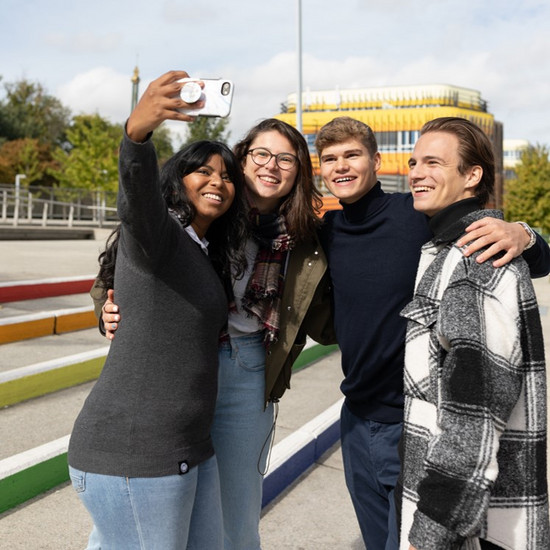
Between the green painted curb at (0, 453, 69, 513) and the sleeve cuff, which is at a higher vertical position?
the sleeve cuff

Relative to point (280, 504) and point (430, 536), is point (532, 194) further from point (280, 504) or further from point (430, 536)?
point (430, 536)

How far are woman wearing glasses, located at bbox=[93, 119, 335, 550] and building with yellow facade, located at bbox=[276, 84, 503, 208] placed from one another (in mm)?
64569

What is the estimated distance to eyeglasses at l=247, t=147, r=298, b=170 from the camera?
269cm

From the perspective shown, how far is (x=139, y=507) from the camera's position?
181 cm

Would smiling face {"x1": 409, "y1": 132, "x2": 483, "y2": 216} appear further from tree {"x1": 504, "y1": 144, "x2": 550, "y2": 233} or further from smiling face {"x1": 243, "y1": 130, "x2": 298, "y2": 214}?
tree {"x1": 504, "y1": 144, "x2": 550, "y2": 233}

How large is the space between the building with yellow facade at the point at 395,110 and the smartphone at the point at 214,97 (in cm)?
6570

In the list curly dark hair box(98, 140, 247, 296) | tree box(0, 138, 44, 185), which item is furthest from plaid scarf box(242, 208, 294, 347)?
tree box(0, 138, 44, 185)

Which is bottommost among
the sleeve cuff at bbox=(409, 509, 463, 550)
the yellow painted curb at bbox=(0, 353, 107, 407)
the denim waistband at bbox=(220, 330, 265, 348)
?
the yellow painted curb at bbox=(0, 353, 107, 407)

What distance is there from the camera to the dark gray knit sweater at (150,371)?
5.88ft

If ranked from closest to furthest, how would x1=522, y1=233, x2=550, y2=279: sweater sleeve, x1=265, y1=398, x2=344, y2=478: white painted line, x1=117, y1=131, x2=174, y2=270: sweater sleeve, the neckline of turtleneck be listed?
1. x1=117, y1=131, x2=174, y2=270: sweater sleeve
2. the neckline of turtleneck
3. x1=522, y1=233, x2=550, y2=279: sweater sleeve
4. x1=265, y1=398, x2=344, y2=478: white painted line

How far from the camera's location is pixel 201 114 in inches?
63.7

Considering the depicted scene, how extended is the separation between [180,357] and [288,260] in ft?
3.07

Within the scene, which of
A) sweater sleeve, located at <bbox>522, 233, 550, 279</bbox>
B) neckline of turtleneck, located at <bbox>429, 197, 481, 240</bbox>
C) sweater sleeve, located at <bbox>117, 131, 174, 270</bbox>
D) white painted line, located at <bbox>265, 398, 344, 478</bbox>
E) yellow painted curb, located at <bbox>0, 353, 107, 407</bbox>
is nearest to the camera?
sweater sleeve, located at <bbox>117, 131, 174, 270</bbox>

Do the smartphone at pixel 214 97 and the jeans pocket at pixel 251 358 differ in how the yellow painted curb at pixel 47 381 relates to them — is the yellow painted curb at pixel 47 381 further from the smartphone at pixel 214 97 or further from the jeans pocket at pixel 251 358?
the smartphone at pixel 214 97
